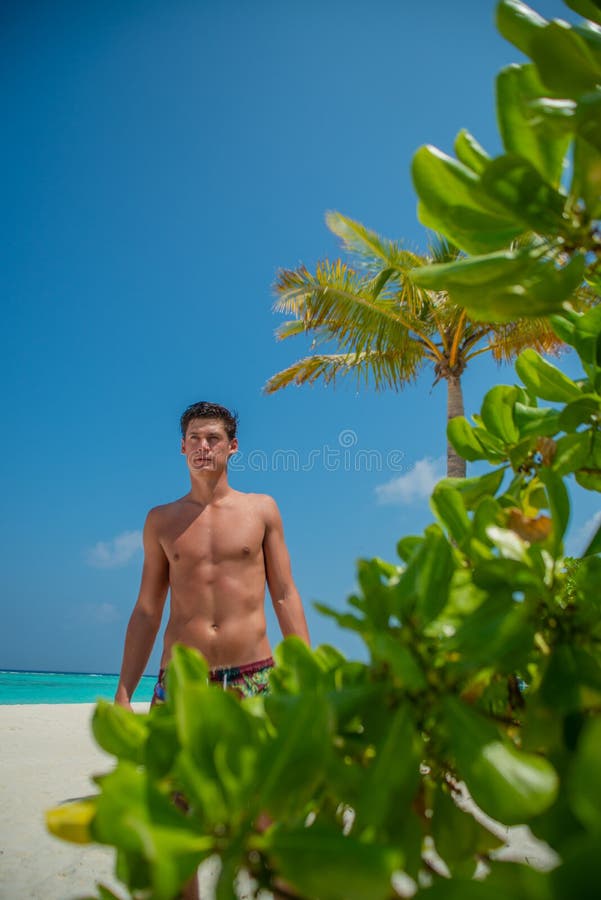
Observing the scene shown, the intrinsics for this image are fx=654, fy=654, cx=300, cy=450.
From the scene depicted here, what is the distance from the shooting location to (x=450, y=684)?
33cm

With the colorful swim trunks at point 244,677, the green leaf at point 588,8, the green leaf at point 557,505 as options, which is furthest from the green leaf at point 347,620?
the colorful swim trunks at point 244,677

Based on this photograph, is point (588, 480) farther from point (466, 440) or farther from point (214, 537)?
point (214, 537)

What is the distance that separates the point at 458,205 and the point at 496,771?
12.3 inches

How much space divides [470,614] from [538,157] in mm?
266

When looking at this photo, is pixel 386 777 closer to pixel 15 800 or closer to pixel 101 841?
pixel 101 841

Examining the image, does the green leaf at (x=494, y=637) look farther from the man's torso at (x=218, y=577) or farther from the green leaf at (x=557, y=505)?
the man's torso at (x=218, y=577)

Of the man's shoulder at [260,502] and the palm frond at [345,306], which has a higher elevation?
the palm frond at [345,306]

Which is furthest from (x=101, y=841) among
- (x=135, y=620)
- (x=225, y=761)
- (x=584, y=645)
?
(x=135, y=620)

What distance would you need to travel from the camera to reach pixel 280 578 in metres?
2.77

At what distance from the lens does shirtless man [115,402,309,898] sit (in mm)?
2584

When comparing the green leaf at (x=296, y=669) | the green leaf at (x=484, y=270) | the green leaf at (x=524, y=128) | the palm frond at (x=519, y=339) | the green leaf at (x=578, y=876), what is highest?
the palm frond at (x=519, y=339)

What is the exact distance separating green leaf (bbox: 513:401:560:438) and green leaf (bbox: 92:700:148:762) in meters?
0.36

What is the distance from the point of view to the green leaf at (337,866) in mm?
234

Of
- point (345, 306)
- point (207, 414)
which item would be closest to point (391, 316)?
point (345, 306)
